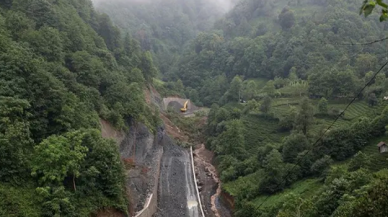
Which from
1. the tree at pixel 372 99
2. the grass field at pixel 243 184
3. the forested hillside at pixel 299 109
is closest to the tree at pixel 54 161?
the forested hillside at pixel 299 109

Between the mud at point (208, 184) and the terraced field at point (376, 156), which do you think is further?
the mud at point (208, 184)

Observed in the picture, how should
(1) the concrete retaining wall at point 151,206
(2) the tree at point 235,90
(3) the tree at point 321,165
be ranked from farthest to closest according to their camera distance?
(2) the tree at point 235,90, (3) the tree at point 321,165, (1) the concrete retaining wall at point 151,206

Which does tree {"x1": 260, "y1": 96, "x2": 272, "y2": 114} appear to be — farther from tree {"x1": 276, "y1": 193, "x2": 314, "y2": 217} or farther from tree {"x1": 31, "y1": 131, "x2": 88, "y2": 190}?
tree {"x1": 31, "y1": 131, "x2": 88, "y2": 190}

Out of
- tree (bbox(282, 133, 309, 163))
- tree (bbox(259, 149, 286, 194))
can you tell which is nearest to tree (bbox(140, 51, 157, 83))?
tree (bbox(282, 133, 309, 163))

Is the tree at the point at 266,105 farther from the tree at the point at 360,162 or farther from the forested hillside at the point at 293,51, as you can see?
the tree at the point at 360,162

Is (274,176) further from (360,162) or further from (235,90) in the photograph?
(235,90)

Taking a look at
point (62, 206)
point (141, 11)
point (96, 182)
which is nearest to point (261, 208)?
point (96, 182)

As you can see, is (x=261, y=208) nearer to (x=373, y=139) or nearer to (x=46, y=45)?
(x=373, y=139)
